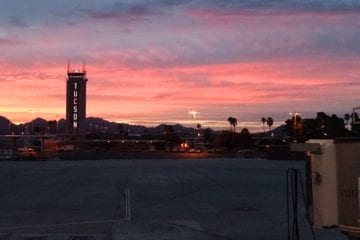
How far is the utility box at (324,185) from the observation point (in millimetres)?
8297

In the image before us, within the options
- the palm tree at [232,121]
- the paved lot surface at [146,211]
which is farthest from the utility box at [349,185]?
the palm tree at [232,121]

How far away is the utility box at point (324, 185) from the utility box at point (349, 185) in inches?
3.7

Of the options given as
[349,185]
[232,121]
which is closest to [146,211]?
[349,185]

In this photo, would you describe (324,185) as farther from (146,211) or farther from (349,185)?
(146,211)

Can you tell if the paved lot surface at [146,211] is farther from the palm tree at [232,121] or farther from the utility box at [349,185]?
the palm tree at [232,121]

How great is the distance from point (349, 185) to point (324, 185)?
0.46 metres

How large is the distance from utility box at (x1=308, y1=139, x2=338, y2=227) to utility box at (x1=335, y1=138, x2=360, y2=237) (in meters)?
0.09

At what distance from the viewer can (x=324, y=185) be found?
8477 millimetres

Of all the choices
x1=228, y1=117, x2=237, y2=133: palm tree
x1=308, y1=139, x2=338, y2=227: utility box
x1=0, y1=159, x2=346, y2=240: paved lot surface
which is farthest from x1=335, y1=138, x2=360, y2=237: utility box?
x1=228, y1=117, x2=237, y2=133: palm tree

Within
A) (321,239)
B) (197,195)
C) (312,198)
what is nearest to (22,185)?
(197,195)

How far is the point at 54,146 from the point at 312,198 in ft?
558

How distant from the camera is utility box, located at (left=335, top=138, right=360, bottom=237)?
26.2 ft

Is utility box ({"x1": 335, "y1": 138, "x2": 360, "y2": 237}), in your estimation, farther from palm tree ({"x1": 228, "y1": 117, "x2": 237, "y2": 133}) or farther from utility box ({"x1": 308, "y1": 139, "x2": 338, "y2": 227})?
palm tree ({"x1": 228, "y1": 117, "x2": 237, "y2": 133})

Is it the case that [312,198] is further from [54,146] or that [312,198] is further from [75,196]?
[54,146]
